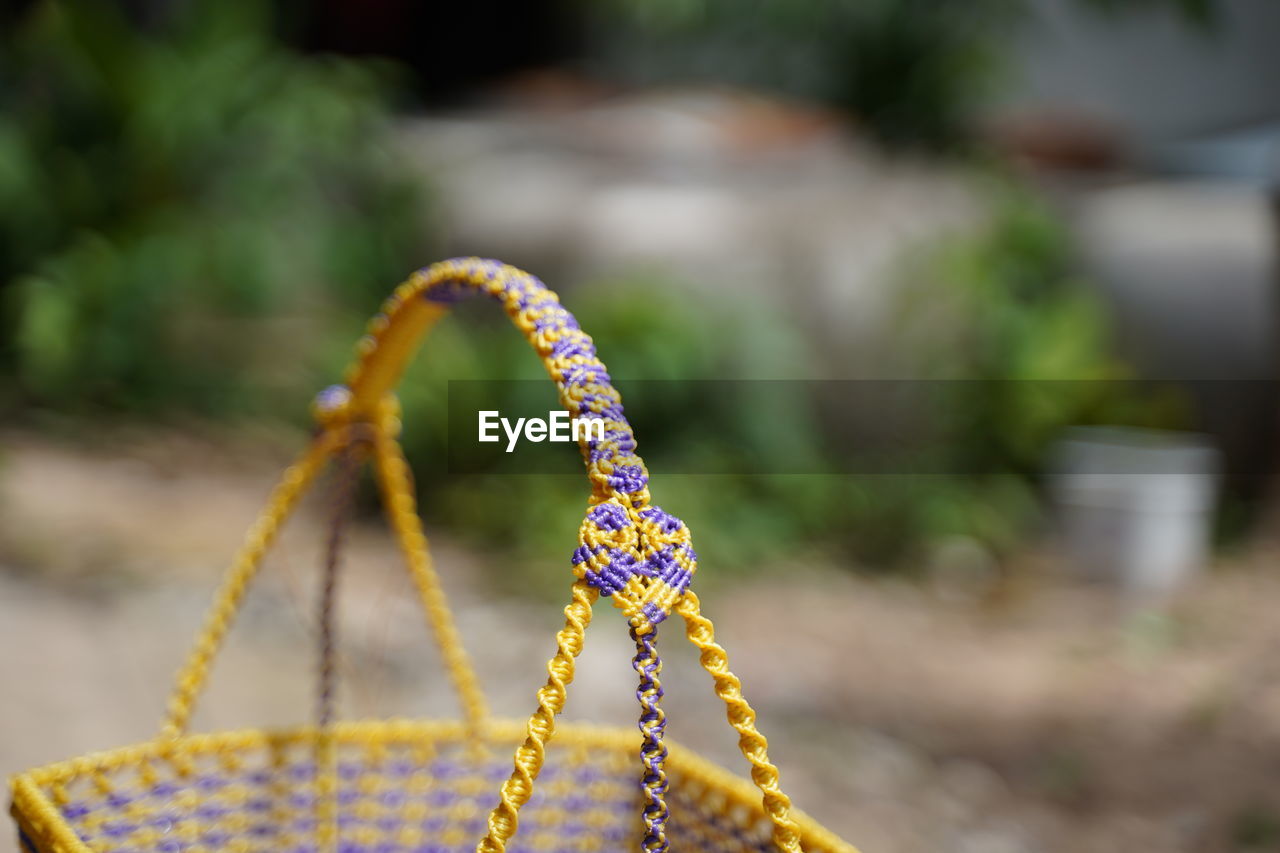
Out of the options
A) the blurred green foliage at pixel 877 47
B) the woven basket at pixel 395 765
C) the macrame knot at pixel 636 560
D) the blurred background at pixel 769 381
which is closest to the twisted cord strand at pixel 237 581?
the woven basket at pixel 395 765

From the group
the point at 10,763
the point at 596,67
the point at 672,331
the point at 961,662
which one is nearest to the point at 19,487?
the point at 10,763

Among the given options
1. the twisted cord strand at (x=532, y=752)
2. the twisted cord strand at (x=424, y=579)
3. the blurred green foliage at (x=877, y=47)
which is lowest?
the twisted cord strand at (x=532, y=752)

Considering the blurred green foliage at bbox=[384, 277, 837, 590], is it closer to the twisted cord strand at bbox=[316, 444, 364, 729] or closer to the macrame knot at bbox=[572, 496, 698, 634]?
the twisted cord strand at bbox=[316, 444, 364, 729]

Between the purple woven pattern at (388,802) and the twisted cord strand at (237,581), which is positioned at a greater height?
the twisted cord strand at (237,581)

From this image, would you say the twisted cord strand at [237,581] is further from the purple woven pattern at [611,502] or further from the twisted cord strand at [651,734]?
the twisted cord strand at [651,734]

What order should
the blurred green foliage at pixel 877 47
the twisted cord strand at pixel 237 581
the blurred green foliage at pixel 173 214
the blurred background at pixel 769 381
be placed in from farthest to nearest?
1. the blurred green foliage at pixel 877 47
2. the blurred green foliage at pixel 173 214
3. the blurred background at pixel 769 381
4. the twisted cord strand at pixel 237 581

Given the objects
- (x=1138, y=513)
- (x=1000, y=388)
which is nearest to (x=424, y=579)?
(x=1138, y=513)

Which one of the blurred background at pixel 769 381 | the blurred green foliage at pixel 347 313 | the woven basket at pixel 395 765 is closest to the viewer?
the woven basket at pixel 395 765

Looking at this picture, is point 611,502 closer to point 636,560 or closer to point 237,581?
point 636,560
